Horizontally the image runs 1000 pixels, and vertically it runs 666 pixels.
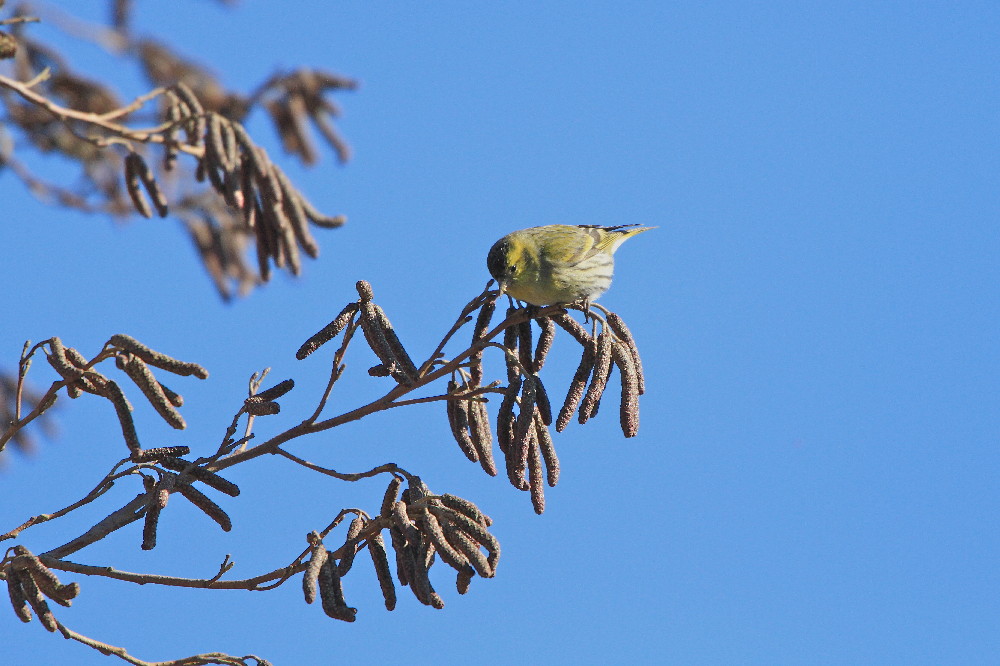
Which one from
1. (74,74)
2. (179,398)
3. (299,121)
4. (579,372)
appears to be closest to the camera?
(179,398)

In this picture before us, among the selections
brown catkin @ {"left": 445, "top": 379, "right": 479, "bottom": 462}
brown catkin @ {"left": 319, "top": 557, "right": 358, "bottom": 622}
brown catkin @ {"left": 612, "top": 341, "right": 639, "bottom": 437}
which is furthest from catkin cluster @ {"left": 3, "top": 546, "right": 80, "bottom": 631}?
brown catkin @ {"left": 612, "top": 341, "right": 639, "bottom": 437}

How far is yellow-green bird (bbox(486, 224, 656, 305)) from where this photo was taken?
4078mm

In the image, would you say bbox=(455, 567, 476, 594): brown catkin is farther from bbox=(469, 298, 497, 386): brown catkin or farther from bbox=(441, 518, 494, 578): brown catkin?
bbox=(469, 298, 497, 386): brown catkin

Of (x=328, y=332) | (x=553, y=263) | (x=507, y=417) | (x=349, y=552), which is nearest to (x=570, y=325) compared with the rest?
(x=507, y=417)

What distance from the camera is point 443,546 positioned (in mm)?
2455

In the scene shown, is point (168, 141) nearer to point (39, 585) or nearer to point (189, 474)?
point (189, 474)

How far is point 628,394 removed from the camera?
9.03ft

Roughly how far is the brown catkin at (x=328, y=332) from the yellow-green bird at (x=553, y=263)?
1154 mm

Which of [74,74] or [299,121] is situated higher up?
[74,74]

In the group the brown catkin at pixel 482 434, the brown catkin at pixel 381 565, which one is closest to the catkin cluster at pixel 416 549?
the brown catkin at pixel 381 565

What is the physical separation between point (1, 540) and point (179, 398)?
0.48 meters

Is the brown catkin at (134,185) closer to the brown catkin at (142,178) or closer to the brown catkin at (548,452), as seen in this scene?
the brown catkin at (142,178)

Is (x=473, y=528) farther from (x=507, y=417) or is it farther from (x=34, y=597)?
(x=34, y=597)

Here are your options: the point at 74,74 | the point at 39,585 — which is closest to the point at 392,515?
the point at 39,585
